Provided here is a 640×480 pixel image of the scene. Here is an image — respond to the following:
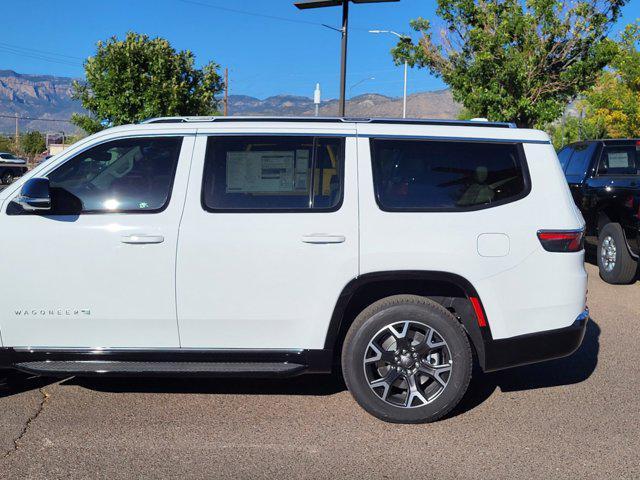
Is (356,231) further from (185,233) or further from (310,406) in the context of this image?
(310,406)

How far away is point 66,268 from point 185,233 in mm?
777

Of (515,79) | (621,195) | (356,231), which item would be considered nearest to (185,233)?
(356,231)

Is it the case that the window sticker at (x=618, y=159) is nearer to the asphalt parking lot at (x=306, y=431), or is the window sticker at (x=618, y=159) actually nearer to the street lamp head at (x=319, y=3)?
the asphalt parking lot at (x=306, y=431)

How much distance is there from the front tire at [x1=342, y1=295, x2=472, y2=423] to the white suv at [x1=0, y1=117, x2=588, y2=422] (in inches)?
0.4

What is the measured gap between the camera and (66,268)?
3979 mm

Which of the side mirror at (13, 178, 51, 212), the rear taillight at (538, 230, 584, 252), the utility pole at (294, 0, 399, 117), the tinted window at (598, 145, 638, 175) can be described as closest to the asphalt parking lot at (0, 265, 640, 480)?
the rear taillight at (538, 230, 584, 252)

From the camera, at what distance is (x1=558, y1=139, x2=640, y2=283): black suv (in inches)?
326

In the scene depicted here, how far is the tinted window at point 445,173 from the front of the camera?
408 centimetres

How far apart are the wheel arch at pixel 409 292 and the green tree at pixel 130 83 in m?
14.6

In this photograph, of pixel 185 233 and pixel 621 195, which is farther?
pixel 621 195

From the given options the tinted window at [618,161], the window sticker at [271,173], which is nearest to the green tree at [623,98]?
the tinted window at [618,161]

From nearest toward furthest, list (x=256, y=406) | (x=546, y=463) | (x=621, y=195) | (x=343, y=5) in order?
(x=546, y=463)
(x=256, y=406)
(x=621, y=195)
(x=343, y=5)

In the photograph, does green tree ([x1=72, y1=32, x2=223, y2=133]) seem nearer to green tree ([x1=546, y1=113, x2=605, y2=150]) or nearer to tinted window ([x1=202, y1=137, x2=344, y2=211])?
tinted window ([x1=202, y1=137, x2=344, y2=211])

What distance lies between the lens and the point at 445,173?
4145 mm
